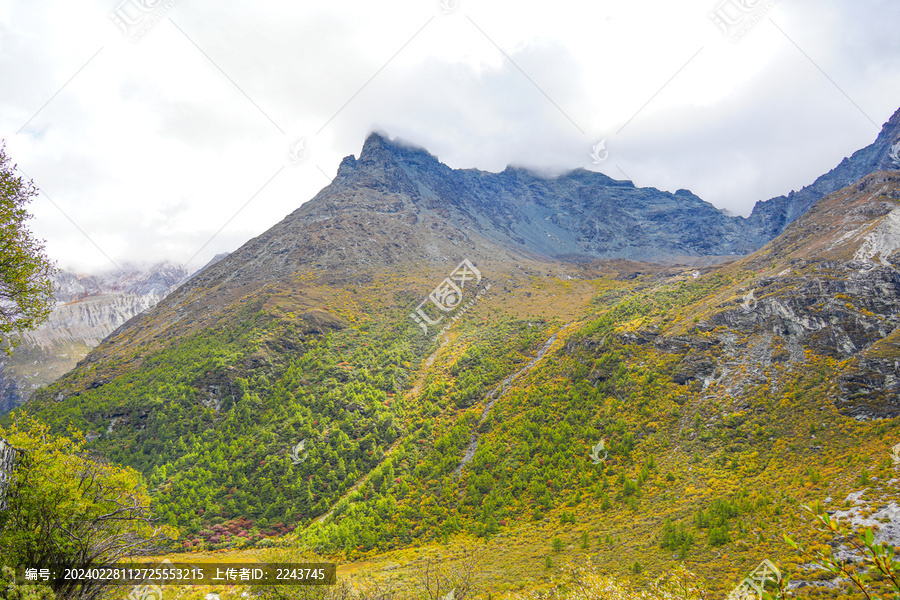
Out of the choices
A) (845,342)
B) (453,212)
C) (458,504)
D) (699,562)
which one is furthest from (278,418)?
(453,212)

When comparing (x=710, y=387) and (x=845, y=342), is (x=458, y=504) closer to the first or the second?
(x=710, y=387)

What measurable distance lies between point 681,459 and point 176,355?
257ft

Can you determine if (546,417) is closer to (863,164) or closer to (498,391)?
(498,391)
